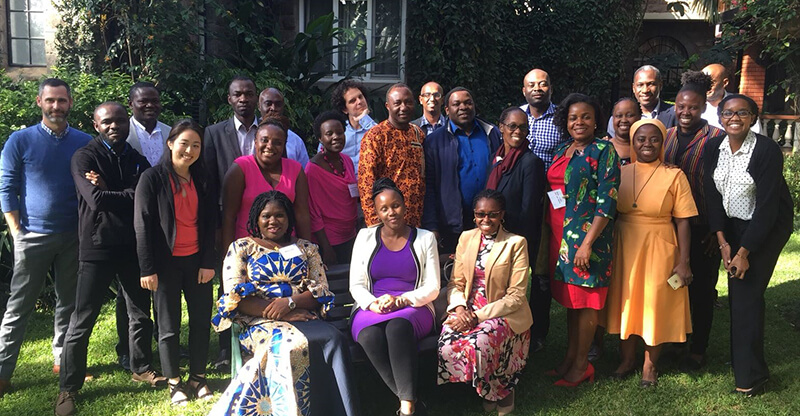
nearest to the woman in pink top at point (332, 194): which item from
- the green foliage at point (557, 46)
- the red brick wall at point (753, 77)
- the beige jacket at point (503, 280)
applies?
the beige jacket at point (503, 280)

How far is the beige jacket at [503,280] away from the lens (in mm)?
4266

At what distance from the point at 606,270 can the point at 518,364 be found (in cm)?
89

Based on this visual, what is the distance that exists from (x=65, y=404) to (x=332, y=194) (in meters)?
2.28

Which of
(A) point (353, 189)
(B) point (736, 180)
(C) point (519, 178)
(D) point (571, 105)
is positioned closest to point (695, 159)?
(B) point (736, 180)

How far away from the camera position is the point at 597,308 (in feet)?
14.6

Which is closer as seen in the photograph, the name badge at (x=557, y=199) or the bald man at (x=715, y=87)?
the name badge at (x=557, y=199)

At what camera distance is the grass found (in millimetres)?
4223

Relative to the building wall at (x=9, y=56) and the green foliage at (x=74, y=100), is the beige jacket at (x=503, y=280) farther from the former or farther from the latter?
the building wall at (x=9, y=56)

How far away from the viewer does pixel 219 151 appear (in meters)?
4.90

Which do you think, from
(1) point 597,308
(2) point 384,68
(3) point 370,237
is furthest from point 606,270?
(2) point 384,68

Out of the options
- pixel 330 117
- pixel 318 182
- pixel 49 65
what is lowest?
pixel 318 182

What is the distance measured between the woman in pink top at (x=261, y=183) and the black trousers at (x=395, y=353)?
Answer: 0.91 meters

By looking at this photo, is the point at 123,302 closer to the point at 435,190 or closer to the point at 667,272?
the point at 435,190

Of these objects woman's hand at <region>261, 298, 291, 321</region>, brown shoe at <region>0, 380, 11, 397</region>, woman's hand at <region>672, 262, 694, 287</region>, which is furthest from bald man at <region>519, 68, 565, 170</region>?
brown shoe at <region>0, 380, 11, 397</region>
